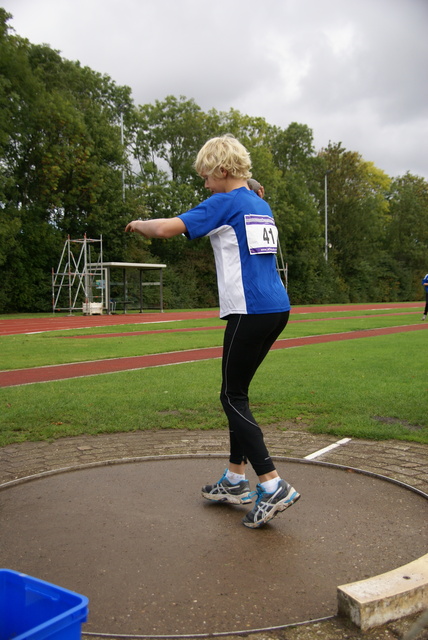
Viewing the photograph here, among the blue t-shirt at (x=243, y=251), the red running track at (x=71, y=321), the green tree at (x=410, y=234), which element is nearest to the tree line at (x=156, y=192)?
the green tree at (x=410, y=234)

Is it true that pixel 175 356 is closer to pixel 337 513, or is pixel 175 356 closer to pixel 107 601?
pixel 337 513

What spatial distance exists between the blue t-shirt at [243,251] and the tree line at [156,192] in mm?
31488

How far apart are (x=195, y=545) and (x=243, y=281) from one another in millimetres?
1495

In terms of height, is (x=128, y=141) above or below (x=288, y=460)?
above

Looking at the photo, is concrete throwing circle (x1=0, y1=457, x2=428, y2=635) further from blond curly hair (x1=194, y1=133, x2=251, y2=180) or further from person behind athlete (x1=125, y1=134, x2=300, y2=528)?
blond curly hair (x1=194, y1=133, x2=251, y2=180)

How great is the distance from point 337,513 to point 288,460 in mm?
1182

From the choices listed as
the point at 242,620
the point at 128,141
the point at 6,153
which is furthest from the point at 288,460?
the point at 128,141

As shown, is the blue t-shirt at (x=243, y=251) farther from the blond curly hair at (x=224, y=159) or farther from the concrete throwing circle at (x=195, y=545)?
the concrete throwing circle at (x=195, y=545)

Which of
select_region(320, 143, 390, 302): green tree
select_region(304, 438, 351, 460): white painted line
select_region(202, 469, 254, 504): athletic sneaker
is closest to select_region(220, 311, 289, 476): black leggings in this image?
select_region(202, 469, 254, 504): athletic sneaker

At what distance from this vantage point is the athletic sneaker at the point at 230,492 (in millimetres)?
3951

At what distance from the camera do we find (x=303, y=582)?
9.30 ft

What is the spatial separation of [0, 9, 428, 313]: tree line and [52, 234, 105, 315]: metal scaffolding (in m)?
0.81

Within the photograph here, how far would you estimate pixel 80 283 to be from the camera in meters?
33.8

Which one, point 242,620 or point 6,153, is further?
point 6,153
